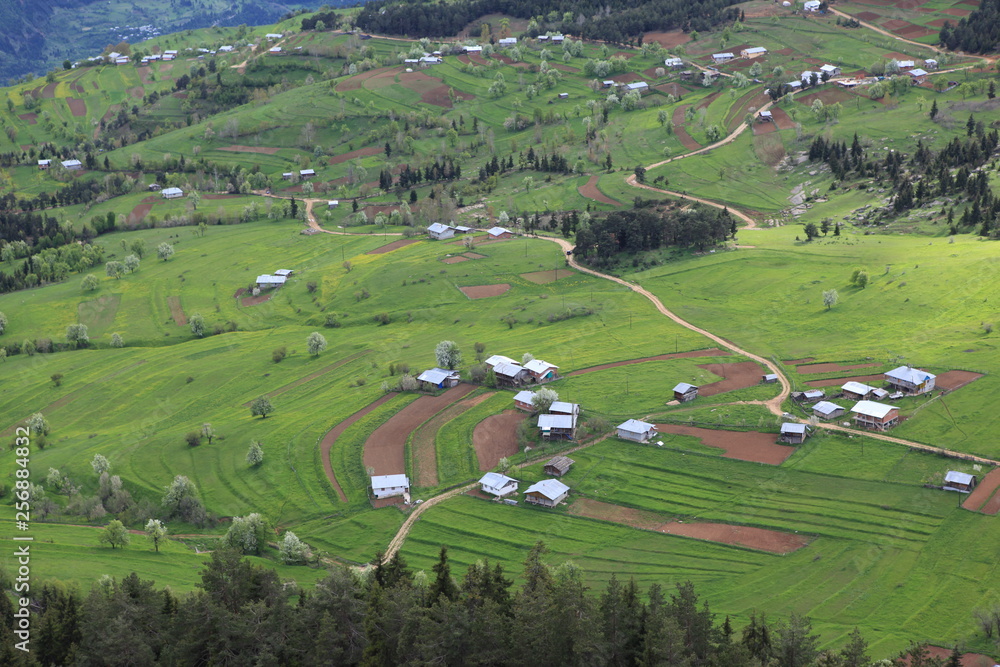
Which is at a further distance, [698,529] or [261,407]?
[261,407]

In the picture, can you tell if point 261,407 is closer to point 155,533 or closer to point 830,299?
point 155,533

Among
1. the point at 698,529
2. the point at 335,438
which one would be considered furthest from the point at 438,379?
the point at 698,529

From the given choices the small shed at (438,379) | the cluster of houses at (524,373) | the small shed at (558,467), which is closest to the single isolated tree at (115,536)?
the small shed at (438,379)

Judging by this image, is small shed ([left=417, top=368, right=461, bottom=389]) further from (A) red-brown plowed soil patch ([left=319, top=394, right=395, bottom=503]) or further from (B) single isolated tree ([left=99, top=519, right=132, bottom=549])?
(B) single isolated tree ([left=99, top=519, right=132, bottom=549])

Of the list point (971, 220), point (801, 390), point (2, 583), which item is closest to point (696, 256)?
point (971, 220)

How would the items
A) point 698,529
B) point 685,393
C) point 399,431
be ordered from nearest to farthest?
point 698,529
point 685,393
point 399,431

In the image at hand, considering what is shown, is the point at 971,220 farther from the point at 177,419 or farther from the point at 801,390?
the point at 177,419
